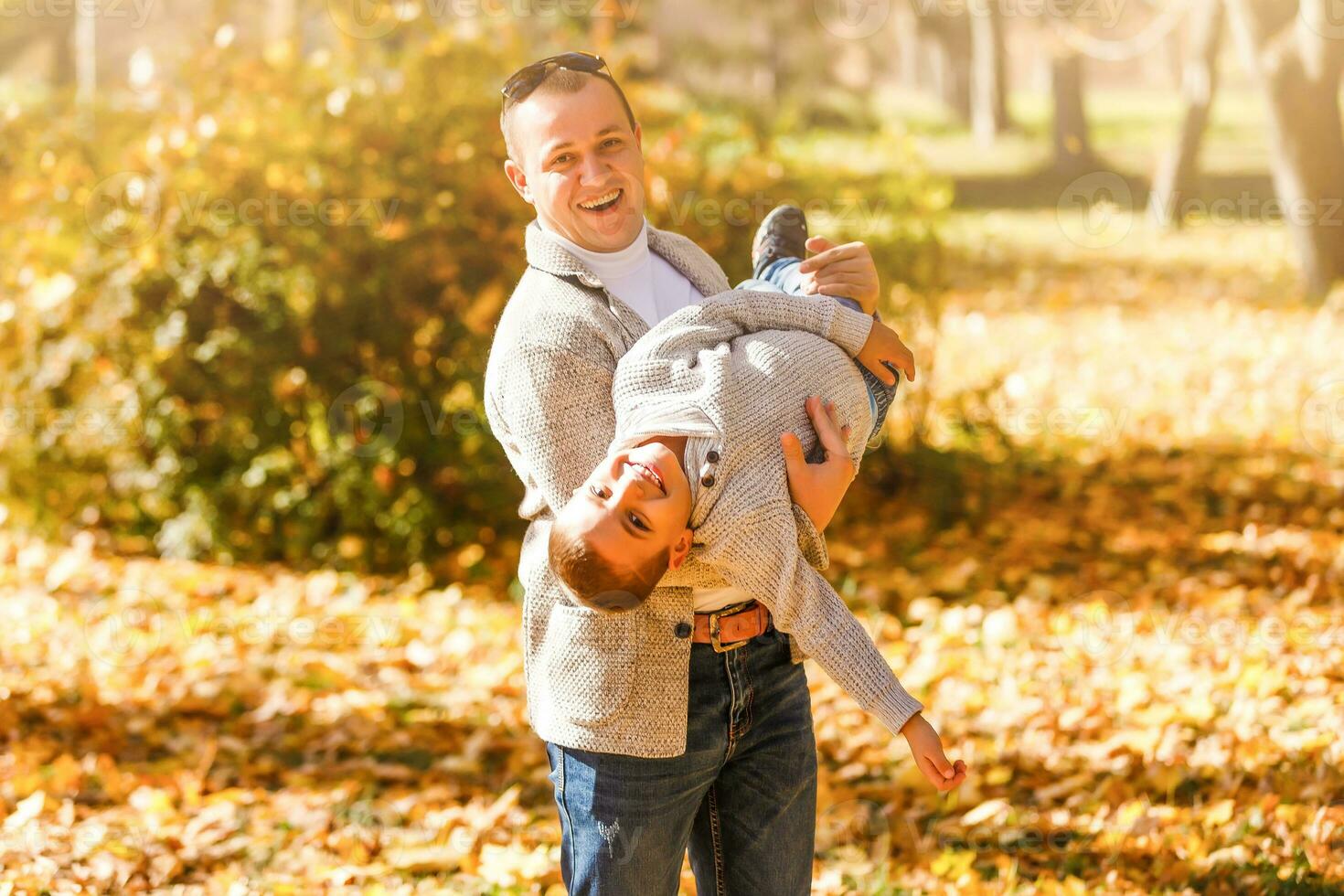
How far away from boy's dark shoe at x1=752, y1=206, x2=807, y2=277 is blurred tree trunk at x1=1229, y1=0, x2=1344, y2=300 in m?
8.55

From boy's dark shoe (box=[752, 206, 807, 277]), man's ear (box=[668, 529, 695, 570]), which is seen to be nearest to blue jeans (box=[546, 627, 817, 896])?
man's ear (box=[668, 529, 695, 570])

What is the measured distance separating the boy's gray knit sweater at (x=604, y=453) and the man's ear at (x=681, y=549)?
0.02 metres

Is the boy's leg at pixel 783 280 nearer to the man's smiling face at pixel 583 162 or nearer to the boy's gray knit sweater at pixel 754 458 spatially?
the boy's gray knit sweater at pixel 754 458

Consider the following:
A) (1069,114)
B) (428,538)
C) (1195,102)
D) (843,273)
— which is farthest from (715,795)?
(1069,114)

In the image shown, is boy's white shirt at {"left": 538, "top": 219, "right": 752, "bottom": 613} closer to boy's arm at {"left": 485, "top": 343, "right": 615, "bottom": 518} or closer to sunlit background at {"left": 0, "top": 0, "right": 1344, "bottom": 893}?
boy's arm at {"left": 485, "top": 343, "right": 615, "bottom": 518}

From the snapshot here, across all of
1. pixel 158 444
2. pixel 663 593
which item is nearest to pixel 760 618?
pixel 663 593

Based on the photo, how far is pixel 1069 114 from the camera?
71.8 ft

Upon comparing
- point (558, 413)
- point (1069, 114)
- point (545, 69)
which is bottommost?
point (558, 413)

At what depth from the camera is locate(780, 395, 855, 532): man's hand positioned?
2.05 m

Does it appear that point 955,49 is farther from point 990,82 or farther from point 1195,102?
point 1195,102

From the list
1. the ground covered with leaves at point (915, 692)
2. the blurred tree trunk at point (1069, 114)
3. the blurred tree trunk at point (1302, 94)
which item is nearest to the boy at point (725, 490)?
the ground covered with leaves at point (915, 692)

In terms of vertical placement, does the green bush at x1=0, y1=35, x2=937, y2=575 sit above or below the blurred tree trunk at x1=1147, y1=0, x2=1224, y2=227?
below

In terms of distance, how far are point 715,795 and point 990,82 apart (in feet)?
81.0

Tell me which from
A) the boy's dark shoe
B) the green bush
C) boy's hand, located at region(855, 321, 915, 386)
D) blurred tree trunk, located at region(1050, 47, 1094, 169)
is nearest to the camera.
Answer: boy's hand, located at region(855, 321, 915, 386)
